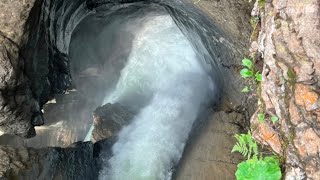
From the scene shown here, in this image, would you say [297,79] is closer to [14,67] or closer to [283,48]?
[283,48]

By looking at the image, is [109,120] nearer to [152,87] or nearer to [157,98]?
[157,98]

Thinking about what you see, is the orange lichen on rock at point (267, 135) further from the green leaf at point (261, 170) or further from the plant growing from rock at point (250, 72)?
the plant growing from rock at point (250, 72)

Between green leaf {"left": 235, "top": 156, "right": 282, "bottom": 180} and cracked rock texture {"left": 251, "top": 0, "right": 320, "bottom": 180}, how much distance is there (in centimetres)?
14

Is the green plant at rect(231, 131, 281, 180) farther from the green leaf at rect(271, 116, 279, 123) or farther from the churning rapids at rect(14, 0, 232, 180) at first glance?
the churning rapids at rect(14, 0, 232, 180)

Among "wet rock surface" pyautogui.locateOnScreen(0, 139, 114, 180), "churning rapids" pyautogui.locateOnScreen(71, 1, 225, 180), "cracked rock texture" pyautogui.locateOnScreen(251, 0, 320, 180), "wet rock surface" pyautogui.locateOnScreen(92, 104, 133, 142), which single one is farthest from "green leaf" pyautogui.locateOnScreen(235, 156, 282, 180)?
"wet rock surface" pyautogui.locateOnScreen(92, 104, 133, 142)

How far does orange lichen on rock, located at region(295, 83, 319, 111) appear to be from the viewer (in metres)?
4.01

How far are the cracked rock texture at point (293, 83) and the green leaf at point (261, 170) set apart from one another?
0.46 feet

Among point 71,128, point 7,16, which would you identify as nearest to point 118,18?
point 71,128

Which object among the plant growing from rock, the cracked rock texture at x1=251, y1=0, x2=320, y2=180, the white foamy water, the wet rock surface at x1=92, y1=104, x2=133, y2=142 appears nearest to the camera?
the cracked rock texture at x1=251, y1=0, x2=320, y2=180

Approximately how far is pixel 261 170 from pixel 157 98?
6670 mm

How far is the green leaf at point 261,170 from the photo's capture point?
464 cm

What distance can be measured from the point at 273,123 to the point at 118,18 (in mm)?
7540

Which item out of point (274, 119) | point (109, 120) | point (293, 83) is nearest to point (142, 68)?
point (109, 120)

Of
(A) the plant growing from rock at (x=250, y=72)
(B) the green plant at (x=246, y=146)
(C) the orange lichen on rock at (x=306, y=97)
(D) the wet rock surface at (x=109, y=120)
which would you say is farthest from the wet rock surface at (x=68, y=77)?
(C) the orange lichen on rock at (x=306, y=97)
